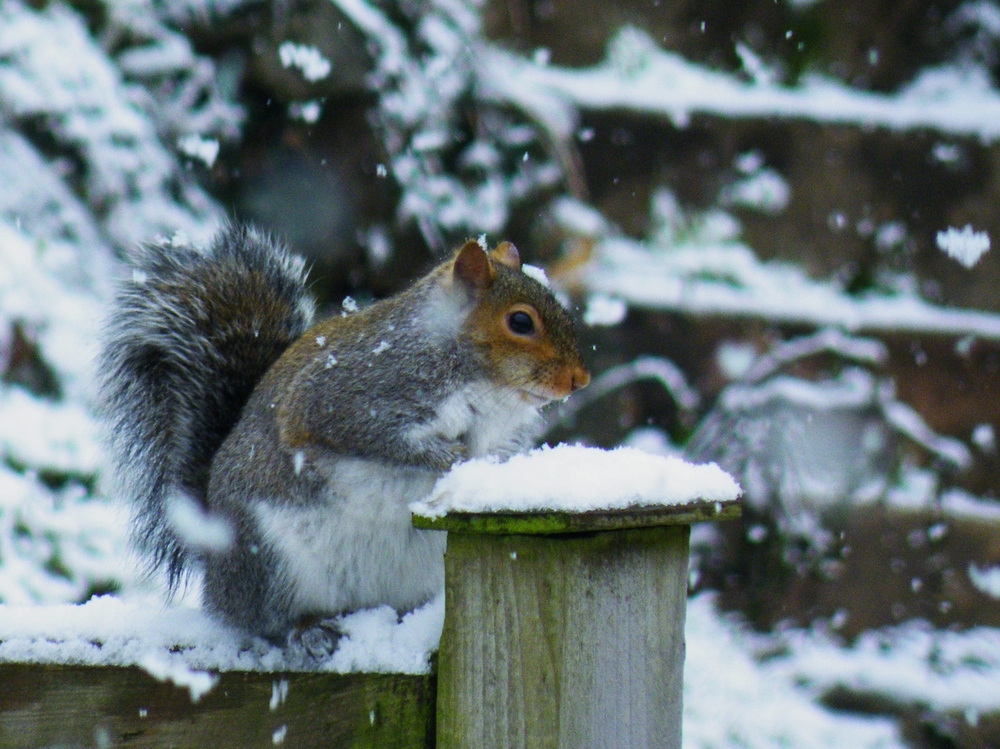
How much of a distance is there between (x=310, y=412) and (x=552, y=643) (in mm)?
350

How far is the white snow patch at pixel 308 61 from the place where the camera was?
1.62 meters

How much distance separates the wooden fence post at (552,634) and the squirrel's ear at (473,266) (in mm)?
352

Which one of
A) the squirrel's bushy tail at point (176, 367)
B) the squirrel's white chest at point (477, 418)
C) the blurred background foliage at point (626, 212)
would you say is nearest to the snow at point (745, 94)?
the blurred background foliage at point (626, 212)

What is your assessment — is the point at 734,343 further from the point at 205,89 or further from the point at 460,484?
the point at 460,484

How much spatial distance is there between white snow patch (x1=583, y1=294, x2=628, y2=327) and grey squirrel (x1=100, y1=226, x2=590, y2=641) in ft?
2.06

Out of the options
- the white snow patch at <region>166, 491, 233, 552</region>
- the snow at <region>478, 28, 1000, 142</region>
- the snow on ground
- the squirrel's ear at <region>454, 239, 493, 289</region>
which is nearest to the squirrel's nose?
the squirrel's ear at <region>454, 239, 493, 289</region>

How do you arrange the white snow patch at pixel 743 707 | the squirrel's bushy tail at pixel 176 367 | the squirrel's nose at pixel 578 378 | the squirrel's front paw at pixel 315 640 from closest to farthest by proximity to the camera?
1. the squirrel's front paw at pixel 315 640
2. the squirrel's nose at pixel 578 378
3. the squirrel's bushy tail at pixel 176 367
4. the white snow patch at pixel 743 707

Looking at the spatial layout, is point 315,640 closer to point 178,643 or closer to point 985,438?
point 178,643

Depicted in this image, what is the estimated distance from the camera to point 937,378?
168cm

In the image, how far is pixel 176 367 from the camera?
1.05m

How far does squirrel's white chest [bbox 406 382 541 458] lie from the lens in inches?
33.8

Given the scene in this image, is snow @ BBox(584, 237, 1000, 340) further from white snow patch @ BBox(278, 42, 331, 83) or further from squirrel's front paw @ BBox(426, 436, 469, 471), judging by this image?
squirrel's front paw @ BBox(426, 436, 469, 471)

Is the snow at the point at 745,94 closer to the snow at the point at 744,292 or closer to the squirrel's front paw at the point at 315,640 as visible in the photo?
the snow at the point at 744,292

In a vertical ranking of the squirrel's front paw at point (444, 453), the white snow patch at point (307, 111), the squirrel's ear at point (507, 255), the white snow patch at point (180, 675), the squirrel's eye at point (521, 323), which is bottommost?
the white snow patch at point (180, 675)
